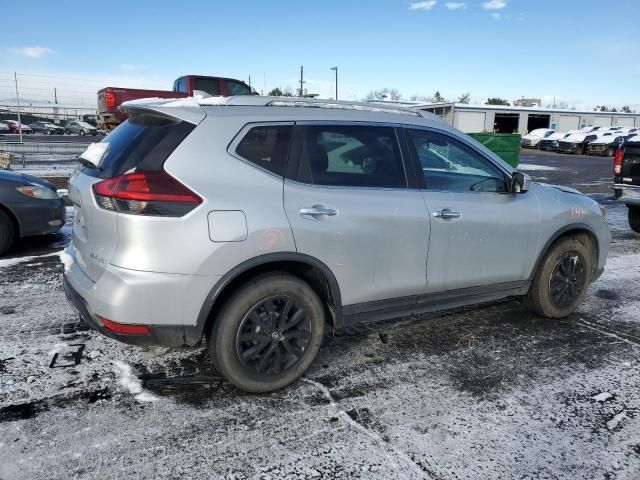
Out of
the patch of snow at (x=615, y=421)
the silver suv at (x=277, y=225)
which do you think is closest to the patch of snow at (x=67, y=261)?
the silver suv at (x=277, y=225)

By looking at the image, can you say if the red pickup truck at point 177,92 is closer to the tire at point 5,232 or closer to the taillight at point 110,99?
the taillight at point 110,99

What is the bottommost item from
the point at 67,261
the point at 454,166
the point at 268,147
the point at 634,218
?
the point at 634,218

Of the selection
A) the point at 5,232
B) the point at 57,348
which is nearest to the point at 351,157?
the point at 57,348

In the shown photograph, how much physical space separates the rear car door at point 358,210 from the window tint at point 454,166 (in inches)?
10.4

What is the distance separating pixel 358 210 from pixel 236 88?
12.6 m

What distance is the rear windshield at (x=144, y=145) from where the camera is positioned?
2869 millimetres

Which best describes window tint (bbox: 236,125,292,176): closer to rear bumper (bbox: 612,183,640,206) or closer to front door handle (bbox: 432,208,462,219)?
front door handle (bbox: 432,208,462,219)

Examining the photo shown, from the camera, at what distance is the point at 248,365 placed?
10.2 feet

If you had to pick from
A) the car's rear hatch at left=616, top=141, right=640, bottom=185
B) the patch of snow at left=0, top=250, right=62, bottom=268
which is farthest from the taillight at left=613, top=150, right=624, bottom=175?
the patch of snow at left=0, top=250, right=62, bottom=268

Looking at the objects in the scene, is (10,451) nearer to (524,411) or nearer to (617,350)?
(524,411)

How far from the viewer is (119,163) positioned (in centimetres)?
299

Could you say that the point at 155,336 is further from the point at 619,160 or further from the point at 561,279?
the point at 619,160

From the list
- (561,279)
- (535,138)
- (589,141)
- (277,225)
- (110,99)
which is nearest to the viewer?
(277,225)

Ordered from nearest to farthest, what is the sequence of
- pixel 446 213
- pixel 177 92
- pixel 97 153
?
pixel 97 153, pixel 446 213, pixel 177 92
